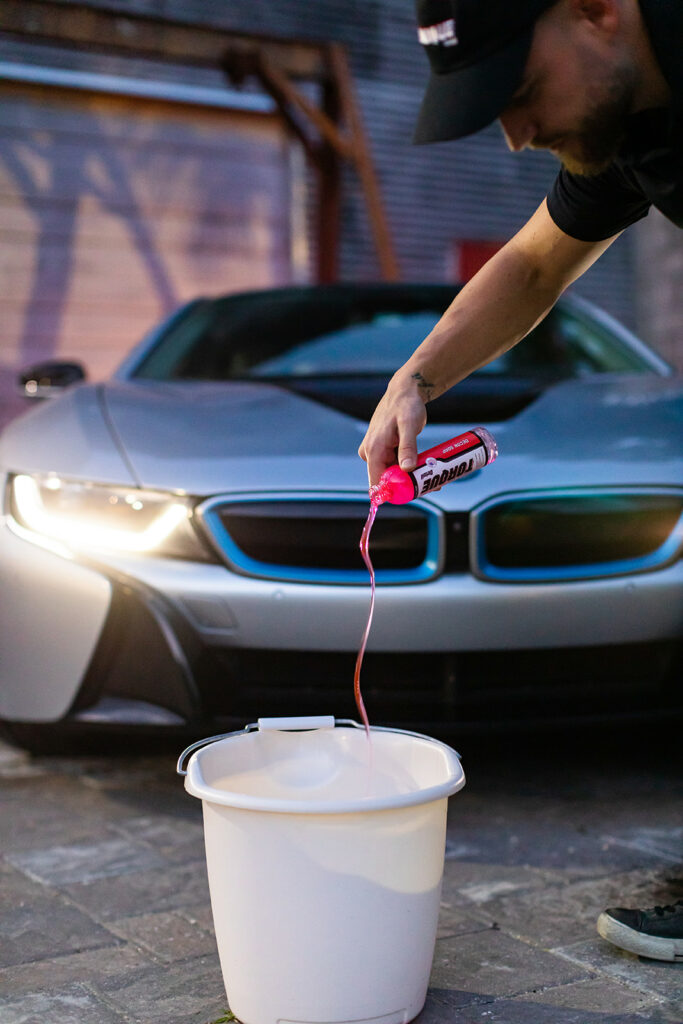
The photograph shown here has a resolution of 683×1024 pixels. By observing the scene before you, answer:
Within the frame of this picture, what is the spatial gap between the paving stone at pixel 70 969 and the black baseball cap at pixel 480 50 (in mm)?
1454

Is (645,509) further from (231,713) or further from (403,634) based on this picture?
(231,713)

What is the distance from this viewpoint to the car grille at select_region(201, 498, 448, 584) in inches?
110

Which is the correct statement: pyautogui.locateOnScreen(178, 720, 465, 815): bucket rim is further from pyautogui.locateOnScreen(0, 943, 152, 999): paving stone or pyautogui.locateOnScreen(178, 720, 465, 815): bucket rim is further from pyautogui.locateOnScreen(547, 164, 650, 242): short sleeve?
pyautogui.locateOnScreen(547, 164, 650, 242): short sleeve

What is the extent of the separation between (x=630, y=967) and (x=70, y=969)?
958mm

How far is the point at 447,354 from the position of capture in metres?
2.17

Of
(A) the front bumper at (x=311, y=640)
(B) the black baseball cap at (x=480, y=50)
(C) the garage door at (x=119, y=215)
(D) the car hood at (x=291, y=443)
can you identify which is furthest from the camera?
(C) the garage door at (x=119, y=215)

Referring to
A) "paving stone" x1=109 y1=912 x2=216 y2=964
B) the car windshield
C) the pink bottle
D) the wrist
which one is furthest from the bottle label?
the car windshield

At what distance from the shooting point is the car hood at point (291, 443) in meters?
2.83

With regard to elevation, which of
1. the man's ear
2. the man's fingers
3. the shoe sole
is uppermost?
the man's ear

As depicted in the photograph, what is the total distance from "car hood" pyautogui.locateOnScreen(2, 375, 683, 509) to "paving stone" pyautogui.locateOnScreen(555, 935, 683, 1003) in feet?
3.51

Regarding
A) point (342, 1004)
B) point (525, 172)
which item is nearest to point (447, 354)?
point (342, 1004)

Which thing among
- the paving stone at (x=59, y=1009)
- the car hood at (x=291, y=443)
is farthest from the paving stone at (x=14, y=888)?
the car hood at (x=291, y=443)

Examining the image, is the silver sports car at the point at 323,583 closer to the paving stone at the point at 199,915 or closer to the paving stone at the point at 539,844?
the paving stone at the point at 539,844

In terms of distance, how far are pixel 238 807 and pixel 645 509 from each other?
5.26 ft
